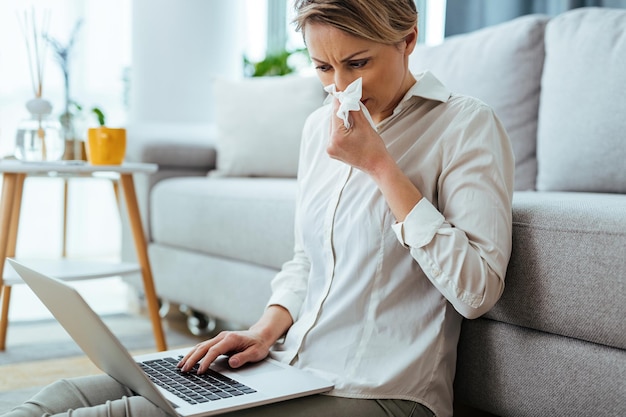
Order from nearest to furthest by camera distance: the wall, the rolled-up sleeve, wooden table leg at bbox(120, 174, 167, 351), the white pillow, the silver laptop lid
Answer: the silver laptop lid
the rolled-up sleeve
wooden table leg at bbox(120, 174, 167, 351)
the white pillow
the wall

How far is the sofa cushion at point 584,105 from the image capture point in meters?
1.77

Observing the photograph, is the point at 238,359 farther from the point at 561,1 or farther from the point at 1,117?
the point at 1,117

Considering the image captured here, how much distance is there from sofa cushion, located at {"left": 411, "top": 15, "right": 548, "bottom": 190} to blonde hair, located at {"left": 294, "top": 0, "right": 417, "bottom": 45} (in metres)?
0.96

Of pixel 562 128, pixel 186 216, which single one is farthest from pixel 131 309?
pixel 562 128

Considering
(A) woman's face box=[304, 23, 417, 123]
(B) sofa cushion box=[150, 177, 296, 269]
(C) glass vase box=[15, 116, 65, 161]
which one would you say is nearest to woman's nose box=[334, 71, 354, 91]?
(A) woman's face box=[304, 23, 417, 123]

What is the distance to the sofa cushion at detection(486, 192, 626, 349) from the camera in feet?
3.68

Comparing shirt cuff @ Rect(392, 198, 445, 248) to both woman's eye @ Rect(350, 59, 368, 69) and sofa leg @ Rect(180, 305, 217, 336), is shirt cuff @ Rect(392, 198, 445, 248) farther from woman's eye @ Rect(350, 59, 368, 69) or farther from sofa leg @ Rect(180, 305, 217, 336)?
sofa leg @ Rect(180, 305, 217, 336)

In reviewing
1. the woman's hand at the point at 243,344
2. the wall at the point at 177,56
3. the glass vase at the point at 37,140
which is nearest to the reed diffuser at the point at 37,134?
the glass vase at the point at 37,140

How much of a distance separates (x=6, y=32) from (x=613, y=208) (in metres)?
3.95

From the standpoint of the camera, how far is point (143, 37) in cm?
362

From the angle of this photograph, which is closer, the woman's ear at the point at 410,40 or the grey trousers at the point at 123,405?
the grey trousers at the point at 123,405

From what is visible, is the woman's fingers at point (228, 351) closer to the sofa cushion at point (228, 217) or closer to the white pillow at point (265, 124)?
the sofa cushion at point (228, 217)

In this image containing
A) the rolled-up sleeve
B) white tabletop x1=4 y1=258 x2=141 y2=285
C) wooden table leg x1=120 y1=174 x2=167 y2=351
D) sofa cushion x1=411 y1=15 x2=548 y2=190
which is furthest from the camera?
wooden table leg x1=120 y1=174 x2=167 y2=351

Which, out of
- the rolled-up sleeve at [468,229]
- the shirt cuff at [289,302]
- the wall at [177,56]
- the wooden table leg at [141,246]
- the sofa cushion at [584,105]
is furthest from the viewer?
the wall at [177,56]
